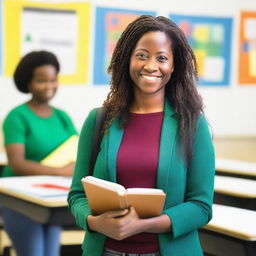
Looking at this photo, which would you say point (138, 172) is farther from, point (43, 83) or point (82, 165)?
point (43, 83)

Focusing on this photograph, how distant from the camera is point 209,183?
→ 1.83 metres

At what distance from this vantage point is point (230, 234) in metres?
2.62

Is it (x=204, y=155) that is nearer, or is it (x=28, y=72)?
(x=204, y=155)

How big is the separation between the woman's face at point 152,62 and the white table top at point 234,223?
0.95 metres

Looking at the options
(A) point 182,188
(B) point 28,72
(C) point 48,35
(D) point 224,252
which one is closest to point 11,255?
(B) point 28,72

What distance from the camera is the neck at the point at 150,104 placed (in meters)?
1.90

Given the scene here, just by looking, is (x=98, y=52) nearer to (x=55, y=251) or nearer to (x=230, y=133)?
(x=230, y=133)

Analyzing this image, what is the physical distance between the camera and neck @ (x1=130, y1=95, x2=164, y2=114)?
1.90 m

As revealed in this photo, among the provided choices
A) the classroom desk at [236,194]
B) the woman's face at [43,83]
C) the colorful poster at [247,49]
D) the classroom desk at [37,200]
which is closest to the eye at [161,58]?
the classroom desk at [37,200]

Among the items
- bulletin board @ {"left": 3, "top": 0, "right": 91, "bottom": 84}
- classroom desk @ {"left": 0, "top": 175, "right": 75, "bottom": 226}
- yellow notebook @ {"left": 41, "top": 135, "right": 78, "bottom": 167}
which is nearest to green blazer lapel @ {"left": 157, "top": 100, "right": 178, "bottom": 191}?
classroom desk @ {"left": 0, "top": 175, "right": 75, "bottom": 226}

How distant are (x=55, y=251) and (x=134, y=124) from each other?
2030mm

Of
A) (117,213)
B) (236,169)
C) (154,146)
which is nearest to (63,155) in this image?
(236,169)

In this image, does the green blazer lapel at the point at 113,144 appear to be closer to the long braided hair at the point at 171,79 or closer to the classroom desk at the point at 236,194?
the long braided hair at the point at 171,79

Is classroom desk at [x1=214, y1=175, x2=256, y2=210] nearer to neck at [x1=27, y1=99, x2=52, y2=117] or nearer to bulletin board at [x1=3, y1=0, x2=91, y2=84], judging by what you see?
neck at [x1=27, y1=99, x2=52, y2=117]
